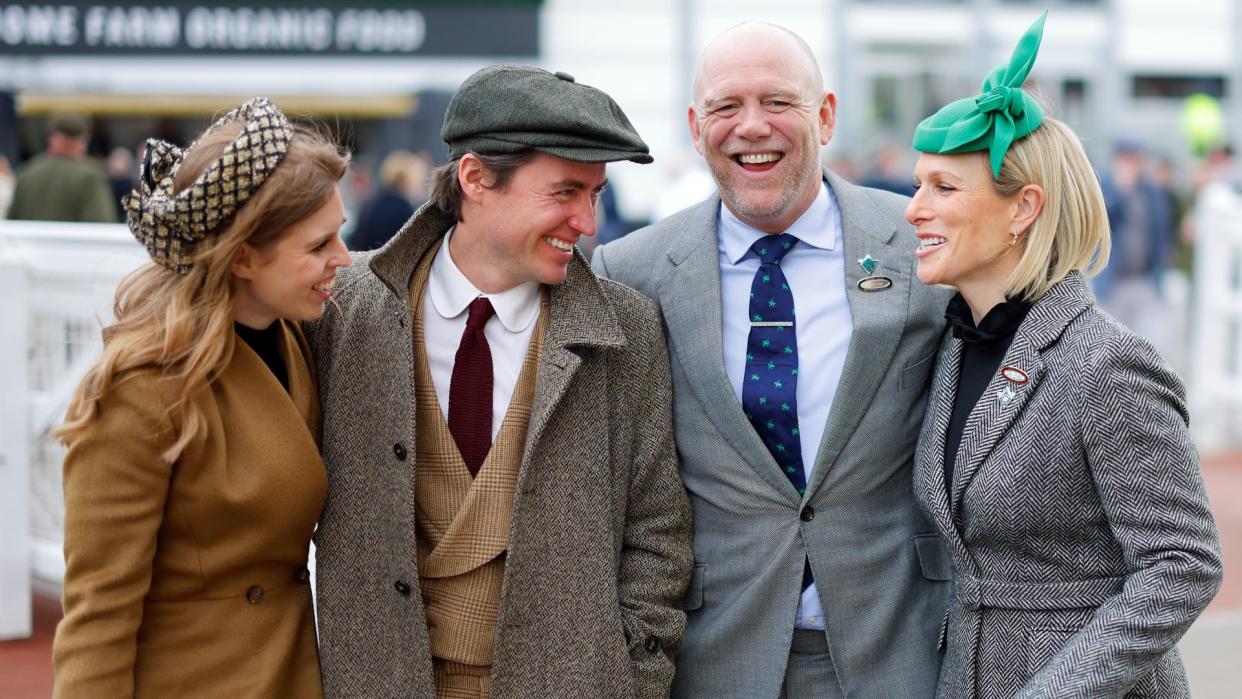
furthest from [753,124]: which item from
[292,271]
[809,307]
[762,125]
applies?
[292,271]

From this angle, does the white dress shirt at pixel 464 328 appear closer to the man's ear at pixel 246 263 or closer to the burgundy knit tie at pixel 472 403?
the burgundy knit tie at pixel 472 403

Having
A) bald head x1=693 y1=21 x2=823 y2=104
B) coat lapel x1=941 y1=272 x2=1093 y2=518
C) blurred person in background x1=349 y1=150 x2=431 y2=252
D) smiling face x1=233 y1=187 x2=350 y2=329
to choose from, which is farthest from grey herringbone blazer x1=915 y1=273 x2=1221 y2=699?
blurred person in background x1=349 y1=150 x2=431 y2=252

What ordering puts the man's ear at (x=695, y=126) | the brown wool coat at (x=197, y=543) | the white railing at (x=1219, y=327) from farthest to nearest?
the white railing at (x=1219, y=327) < the man's ear at (x=695, y=126) < the brown wool coat at (x=197, y=543)

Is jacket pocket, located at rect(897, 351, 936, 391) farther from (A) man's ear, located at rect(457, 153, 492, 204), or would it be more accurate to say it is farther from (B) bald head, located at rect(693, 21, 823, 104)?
(A) man's ear, located at rect(457, 153, 492, 204)

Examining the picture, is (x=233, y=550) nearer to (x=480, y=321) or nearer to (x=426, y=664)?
(x=426, y=664)

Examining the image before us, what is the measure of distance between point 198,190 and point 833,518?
4.82 ft

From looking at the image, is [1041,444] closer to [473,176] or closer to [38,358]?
[473,176]

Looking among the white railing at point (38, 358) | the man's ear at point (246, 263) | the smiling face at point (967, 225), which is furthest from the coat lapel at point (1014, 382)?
the white railing at point (38, 358)

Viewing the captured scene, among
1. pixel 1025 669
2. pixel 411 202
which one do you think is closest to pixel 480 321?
pixel 1025 669

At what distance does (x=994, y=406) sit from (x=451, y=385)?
1091mm

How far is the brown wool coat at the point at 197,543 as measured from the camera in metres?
2.41

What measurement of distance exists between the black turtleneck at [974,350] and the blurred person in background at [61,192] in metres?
8.11

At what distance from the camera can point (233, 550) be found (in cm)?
257

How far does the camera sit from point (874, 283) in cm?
307
